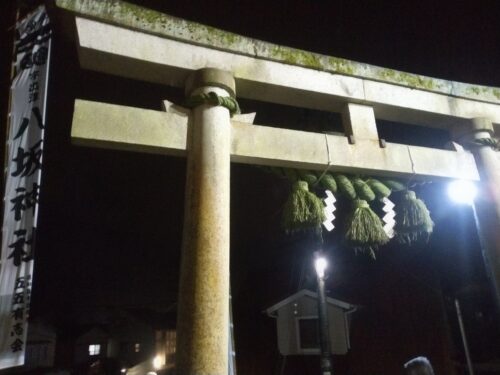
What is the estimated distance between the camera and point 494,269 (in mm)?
4156

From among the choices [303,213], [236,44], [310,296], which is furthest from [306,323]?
[236,44]

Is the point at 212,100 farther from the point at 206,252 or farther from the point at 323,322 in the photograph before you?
the point at 323,322

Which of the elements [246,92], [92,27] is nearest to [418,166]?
[246,92]

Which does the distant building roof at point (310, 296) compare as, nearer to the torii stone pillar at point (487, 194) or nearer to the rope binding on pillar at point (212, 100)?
the torii stone pillar at point (487, 194)

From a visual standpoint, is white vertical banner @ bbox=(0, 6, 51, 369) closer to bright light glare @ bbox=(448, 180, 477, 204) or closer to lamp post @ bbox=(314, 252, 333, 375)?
bright light glare @ bbox=(448, 180, 477, 204)

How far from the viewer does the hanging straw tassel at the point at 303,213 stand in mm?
3799

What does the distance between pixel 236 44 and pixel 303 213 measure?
6.58 feet

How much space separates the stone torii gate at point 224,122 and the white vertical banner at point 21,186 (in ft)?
4.72

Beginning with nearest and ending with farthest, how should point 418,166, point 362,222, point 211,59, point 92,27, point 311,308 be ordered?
point 92,27 < point 211,59 < point 362,222 < point 418,166 < point 311,308

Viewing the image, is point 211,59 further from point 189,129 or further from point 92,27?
point 92,27

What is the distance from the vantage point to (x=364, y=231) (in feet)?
12.9

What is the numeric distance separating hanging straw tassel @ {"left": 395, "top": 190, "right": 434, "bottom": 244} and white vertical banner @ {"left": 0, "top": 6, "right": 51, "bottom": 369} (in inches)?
180

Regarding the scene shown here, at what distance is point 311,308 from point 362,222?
9.96m

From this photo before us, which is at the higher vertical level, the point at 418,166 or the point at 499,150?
the point at 499,150
